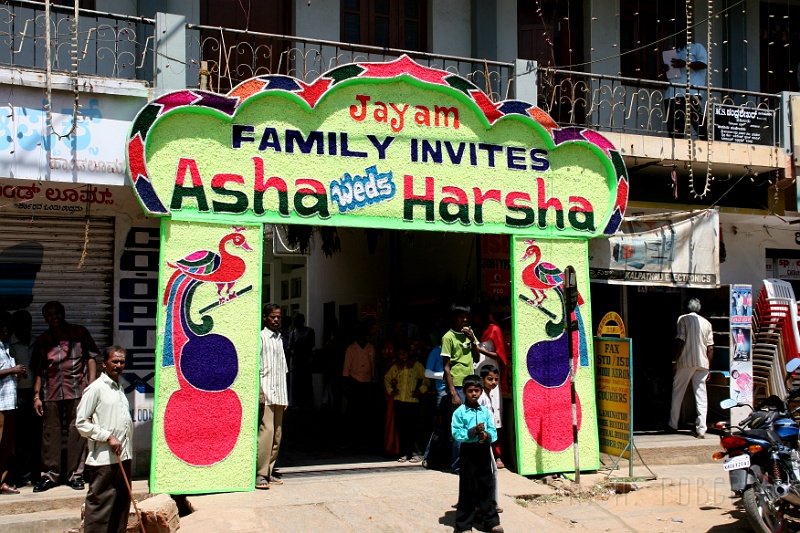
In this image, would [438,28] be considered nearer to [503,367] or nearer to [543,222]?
[543,222]

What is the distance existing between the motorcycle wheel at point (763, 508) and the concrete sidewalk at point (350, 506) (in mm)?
1767

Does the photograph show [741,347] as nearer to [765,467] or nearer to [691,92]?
[691,92]

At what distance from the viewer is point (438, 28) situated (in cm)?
1246

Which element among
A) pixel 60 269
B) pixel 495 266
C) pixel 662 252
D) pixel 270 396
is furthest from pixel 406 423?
pixel 60 269

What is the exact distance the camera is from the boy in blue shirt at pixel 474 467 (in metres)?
7.46

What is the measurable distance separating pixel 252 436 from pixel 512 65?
535 cm

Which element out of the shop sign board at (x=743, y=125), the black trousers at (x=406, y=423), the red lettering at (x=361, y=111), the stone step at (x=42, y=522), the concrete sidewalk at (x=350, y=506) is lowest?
the stone step at (x=42, y=522)

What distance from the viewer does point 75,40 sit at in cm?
880

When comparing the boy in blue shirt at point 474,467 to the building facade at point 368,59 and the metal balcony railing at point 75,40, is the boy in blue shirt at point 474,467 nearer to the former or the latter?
the building facade at point 368,59

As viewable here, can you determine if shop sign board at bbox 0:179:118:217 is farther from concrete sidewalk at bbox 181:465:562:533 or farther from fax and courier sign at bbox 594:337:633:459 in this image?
fax and courier sign at bbox 594:337:633:459

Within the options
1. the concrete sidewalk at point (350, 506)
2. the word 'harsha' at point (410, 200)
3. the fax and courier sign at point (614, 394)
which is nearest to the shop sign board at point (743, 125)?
the word 'harsha' at point (410, 200)

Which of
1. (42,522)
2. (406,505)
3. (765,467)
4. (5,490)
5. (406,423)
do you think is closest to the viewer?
(765,467)

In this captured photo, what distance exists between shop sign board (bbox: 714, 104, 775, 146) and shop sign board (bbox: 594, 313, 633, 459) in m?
3.73

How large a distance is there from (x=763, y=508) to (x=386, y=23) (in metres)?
8.27
